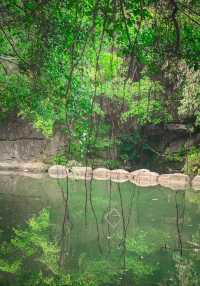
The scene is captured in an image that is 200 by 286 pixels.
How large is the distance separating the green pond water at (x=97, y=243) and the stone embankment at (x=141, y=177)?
3.13 m

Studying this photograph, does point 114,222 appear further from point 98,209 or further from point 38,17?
point 38,17

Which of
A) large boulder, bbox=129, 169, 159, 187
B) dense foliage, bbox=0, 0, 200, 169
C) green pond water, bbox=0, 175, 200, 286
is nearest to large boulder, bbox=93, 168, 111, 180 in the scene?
large boulder, bbox=129, 169, 159, 187

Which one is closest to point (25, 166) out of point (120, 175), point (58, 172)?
point (58, 172)

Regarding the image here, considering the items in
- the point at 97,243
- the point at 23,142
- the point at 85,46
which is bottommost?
the point at 23,142

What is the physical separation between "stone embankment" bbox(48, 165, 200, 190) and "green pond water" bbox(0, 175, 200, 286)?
3.13 m

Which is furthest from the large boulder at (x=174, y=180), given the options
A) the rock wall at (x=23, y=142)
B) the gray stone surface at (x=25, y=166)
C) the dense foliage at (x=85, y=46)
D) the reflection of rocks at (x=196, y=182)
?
the rock wall at (x=23, y=142)

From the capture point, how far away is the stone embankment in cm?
1644

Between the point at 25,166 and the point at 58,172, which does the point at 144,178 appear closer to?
the point at 58,172

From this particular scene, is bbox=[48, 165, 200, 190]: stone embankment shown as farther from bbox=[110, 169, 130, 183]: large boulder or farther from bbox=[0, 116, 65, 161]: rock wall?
bbox=[0, 116, 65, 161]: rock wall

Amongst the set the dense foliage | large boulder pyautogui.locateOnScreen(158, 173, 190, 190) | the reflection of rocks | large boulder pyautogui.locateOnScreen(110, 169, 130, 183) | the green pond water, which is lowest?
large boulder pyautogui.locateOnScreen(110, 169, 130, 183)

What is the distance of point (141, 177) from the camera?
17641mm

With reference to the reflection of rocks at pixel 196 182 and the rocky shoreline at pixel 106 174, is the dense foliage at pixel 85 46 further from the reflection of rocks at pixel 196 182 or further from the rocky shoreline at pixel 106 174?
the rocky shoreline at pixel 106 174

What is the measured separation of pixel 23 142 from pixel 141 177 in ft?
17.4

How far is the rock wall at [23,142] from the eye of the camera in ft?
67.4
